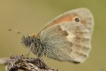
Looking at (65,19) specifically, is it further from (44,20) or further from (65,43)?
(44,20)

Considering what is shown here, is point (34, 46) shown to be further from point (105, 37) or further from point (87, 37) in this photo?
point (105, 37)

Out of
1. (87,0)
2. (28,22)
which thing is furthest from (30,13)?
(87,0)

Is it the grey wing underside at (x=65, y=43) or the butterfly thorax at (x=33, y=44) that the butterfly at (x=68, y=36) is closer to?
the grey wing underside at (x=65, y=43)

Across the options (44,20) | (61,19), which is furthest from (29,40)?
(44,20)

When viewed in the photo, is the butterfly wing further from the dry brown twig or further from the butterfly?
the dry brown twig

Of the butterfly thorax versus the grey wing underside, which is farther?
the grey wing underside

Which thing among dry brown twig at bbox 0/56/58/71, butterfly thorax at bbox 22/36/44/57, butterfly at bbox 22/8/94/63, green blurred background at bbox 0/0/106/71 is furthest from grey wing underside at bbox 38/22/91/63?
dry brown twig at bbox 0/56/58/71

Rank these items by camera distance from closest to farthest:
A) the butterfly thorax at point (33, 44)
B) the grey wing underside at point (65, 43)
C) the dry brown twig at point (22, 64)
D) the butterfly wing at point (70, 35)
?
the dry brown twig at point (22, 64) < the butterfly thorax at point (33, 44) < the grey wing underside at point (65, 43) < the butterfly wing at point (70, 35)

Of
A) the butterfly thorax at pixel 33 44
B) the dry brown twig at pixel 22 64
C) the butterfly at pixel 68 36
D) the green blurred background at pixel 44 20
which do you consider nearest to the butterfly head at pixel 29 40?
the butterfly thorax at pixel 33 44
